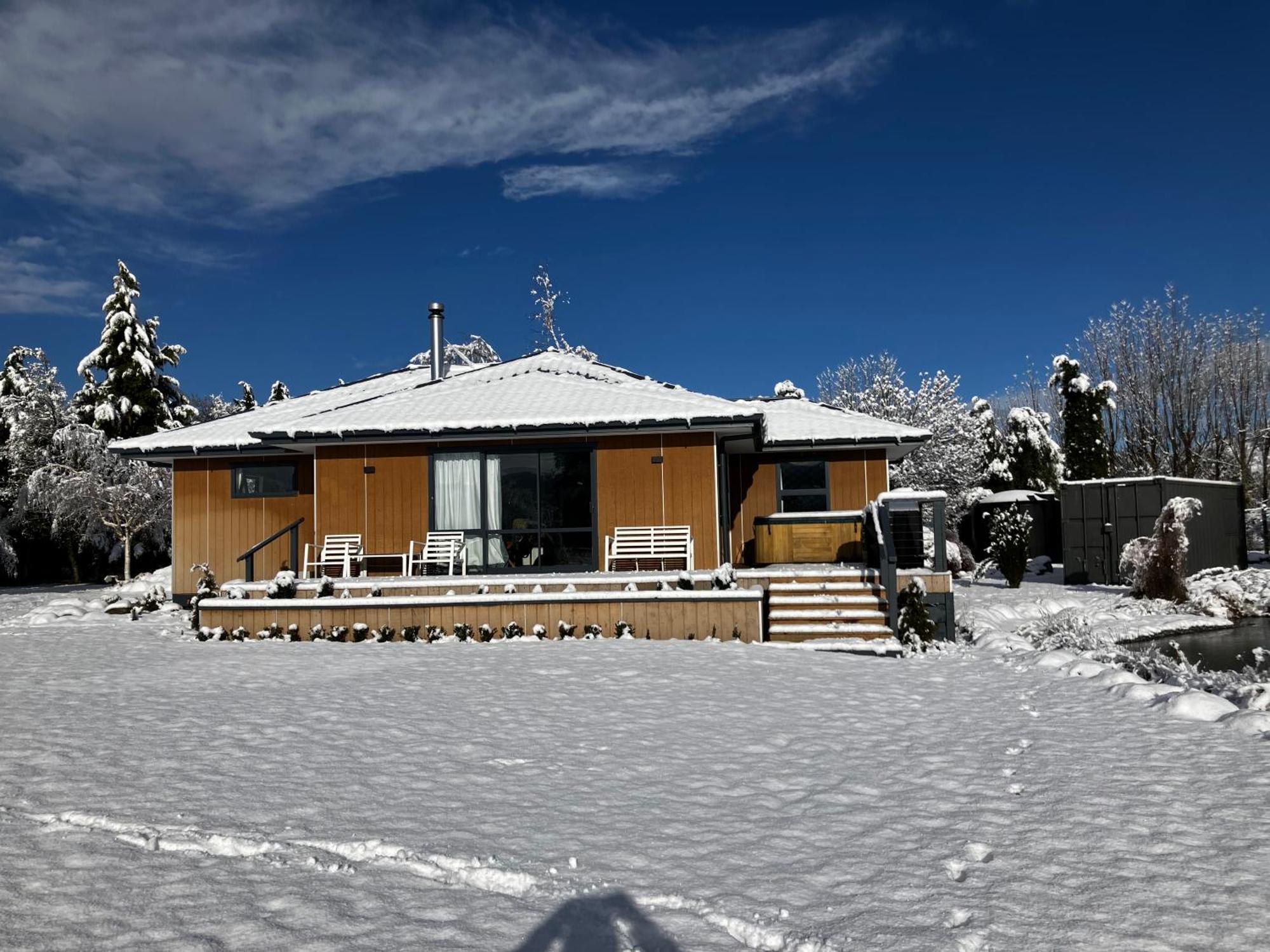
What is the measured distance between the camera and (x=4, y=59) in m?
16.4

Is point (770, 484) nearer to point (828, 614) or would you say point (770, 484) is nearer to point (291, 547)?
point (828, 614)

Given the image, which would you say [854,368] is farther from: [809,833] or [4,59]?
[809,833]

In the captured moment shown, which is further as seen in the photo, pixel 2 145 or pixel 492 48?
pixel 2 145

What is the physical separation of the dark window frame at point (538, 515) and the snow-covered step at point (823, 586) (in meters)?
3.15

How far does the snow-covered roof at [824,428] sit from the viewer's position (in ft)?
54.3

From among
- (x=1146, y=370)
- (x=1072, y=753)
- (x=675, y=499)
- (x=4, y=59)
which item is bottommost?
(x=1072, y=753)

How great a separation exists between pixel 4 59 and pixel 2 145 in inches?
262

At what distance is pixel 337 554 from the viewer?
14.1 m

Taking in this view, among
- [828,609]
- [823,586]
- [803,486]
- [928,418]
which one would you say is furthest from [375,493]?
[928,418]

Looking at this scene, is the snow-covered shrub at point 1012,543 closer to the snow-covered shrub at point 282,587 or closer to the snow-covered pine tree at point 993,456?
the snow-covered pine tree at point 993,456

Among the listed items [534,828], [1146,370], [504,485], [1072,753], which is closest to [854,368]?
[1146,370]

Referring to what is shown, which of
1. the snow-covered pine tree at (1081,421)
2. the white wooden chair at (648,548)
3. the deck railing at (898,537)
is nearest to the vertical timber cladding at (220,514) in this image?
the white wooden chair at (648,548)

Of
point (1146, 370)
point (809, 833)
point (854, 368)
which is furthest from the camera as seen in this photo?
point (854, 368)

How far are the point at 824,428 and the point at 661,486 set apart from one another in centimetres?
512
